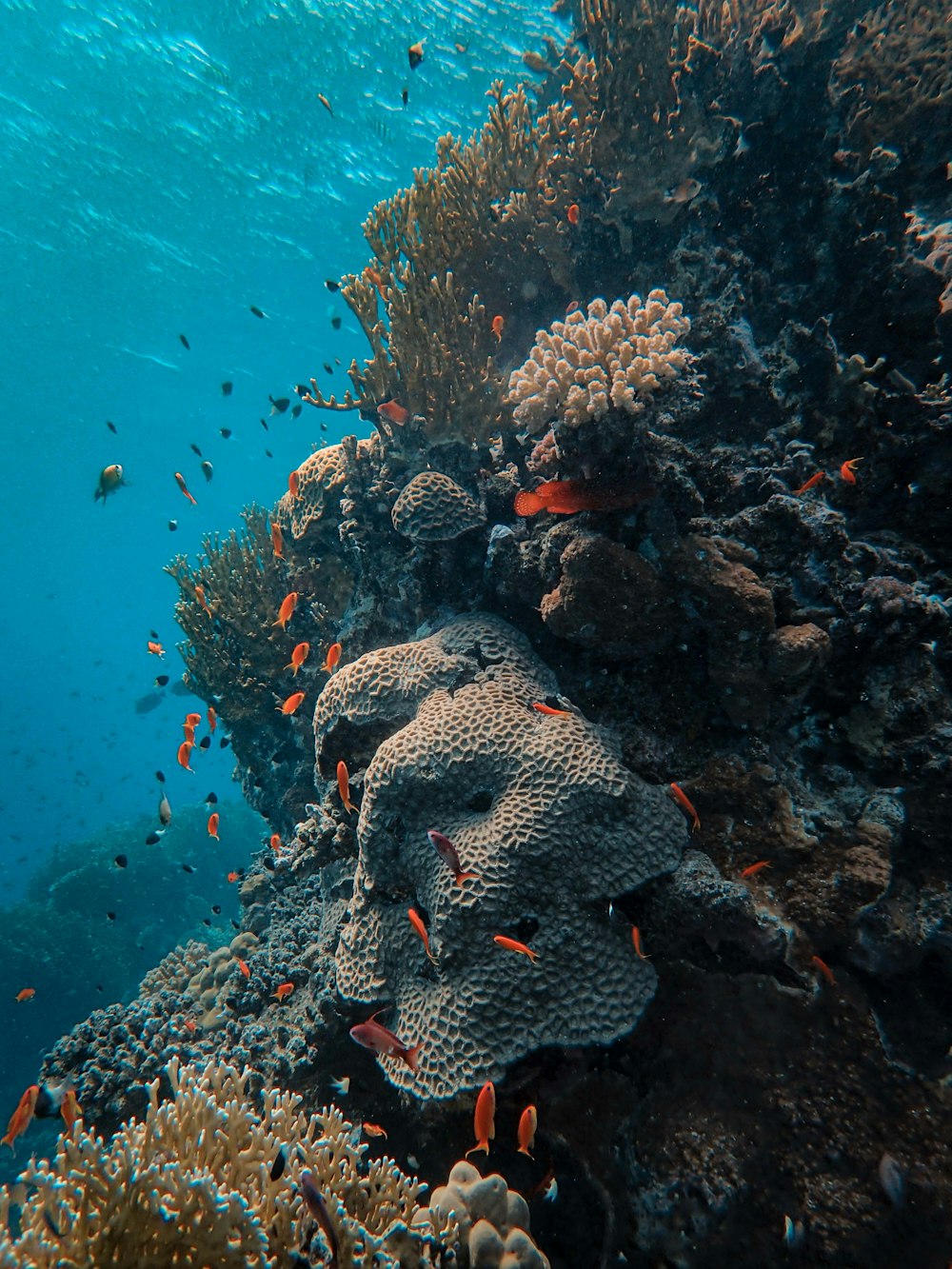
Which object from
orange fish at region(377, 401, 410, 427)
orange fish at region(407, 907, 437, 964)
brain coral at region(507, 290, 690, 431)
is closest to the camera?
orange fish at region(407, 907, 437, 964)

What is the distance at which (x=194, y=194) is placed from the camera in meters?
21.1

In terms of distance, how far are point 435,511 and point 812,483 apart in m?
2.97

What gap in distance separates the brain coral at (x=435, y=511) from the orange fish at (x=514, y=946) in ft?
10.2

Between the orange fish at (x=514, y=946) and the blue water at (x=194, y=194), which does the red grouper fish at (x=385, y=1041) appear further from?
the blue water at (x=194, y=194)

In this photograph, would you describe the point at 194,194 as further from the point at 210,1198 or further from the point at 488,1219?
the point at 488,1219

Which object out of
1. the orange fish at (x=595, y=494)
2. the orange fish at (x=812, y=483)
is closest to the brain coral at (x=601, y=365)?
the orange fish at (x=595, y=494)

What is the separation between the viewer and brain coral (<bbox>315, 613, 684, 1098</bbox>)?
3385 millimetres

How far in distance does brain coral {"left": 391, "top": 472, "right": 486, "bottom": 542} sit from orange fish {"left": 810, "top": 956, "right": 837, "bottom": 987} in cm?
384

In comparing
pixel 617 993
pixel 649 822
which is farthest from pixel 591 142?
pixel 617 993

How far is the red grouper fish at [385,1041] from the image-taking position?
3420mm

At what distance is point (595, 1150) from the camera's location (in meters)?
3.49

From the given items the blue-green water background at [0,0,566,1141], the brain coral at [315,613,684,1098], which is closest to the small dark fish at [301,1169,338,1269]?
the brain coral at [315,613,684,1098]

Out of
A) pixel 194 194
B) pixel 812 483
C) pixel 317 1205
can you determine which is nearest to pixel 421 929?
pixel 317 1205

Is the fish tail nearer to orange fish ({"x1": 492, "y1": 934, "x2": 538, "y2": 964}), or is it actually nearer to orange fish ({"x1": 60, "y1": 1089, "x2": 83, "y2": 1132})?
orange fish ({"x1": 492, "y1": 934, "x2": 538, "y2": 964})
